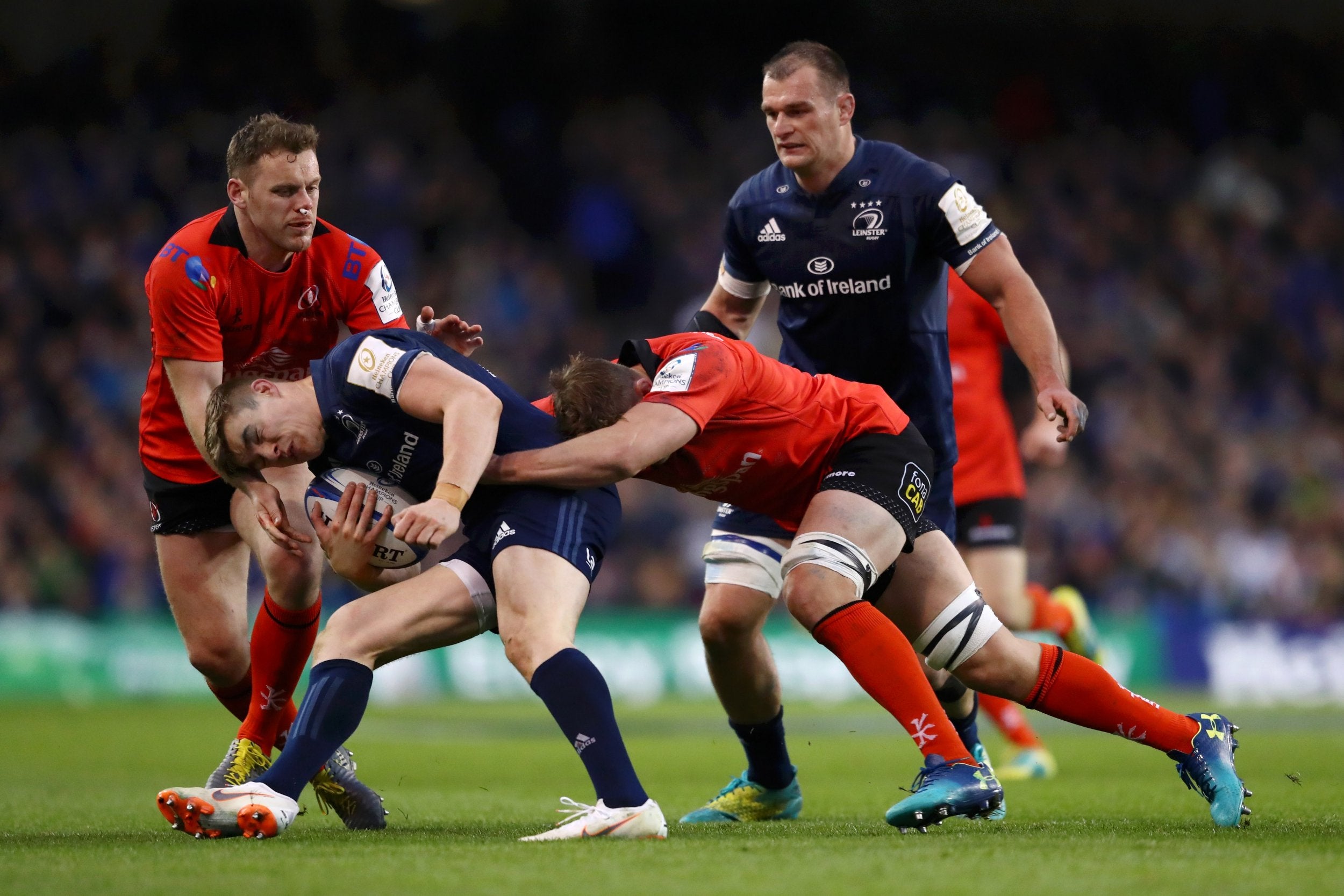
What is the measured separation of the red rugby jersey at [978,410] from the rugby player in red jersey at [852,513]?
2.92m

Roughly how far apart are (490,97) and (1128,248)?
847cm

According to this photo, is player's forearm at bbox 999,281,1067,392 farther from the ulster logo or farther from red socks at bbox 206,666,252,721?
red socks at bbox 206,666,252,721

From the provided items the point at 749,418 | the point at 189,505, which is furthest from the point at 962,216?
the point at 189,505

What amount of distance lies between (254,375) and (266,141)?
920mm

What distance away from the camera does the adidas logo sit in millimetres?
6008

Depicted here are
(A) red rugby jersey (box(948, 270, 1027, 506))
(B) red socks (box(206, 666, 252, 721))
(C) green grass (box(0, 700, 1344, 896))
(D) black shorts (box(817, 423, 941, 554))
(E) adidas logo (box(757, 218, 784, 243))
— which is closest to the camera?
(C) green grass (box(0, 700, 1344, 896))

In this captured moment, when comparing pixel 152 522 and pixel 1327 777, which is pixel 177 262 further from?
pixel 1327 777

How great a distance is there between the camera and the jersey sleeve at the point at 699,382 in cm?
484

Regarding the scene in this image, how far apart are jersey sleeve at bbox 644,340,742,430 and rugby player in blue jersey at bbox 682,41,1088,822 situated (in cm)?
101

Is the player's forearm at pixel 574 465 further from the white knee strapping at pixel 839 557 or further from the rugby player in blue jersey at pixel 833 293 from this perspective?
the rugby player in blue jersey at pixel 833 293

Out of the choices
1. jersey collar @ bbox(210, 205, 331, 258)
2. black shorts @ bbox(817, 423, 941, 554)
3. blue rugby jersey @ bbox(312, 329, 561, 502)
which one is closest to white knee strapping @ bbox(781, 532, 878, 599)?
black shorts @ bbox(817, 423, 941, 554)

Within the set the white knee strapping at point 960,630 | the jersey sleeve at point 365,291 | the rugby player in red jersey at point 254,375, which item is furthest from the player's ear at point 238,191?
the white knee strapping at point 960,630

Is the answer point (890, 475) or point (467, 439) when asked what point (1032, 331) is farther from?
point (467, 439)

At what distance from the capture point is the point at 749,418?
5.05 metres
